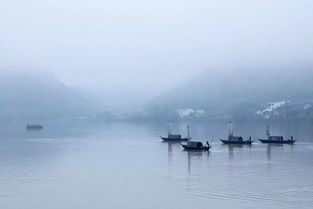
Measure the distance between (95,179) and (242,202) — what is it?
12.9m

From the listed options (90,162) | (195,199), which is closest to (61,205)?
(195,199)

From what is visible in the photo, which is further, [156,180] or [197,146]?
[197,146]

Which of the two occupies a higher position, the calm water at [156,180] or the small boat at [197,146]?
the small boat at [197,146]

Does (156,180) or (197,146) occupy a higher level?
(197,146)

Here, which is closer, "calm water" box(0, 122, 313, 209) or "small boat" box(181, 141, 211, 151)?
"calm water" box(0, 122, 313, 209)

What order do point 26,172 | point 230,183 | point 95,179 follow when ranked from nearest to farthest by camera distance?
point 230,183
point 95,179
point 26,172

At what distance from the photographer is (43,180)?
130 ft

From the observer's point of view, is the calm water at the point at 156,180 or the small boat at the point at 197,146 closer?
the calm water at the point at 156,180

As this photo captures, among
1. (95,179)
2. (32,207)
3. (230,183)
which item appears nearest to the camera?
(32,207)

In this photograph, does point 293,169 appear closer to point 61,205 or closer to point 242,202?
point 242,202

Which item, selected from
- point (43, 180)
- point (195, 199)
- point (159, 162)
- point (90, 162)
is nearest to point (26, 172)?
point (43, 180)

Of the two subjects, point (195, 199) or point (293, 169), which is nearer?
point (195, 199)

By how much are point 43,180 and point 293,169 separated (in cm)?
2034

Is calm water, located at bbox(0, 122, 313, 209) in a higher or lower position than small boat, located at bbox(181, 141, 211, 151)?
lower
